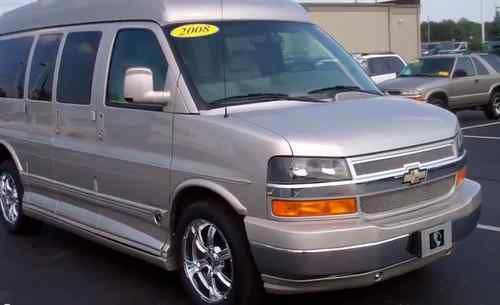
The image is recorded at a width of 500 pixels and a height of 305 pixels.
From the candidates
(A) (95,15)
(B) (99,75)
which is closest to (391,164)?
(B) (99,75)

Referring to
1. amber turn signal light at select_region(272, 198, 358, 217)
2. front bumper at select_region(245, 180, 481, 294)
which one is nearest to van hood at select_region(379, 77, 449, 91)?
front bumper at select_region(245, 180, 481, 294)

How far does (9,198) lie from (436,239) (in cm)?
460

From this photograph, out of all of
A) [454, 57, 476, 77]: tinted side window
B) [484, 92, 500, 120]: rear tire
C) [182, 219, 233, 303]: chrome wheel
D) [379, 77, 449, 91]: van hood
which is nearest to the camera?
[182, 219, 233, 303]: chrome wheel

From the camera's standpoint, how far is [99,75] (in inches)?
→ 215

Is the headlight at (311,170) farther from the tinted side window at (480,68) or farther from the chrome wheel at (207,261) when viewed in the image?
the tinted side window at (480,68)

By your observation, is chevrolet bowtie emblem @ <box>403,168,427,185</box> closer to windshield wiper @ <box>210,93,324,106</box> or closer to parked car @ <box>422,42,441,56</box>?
windshield wiper @ <box>210,93,324,106</box>

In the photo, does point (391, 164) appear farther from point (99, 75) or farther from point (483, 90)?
point (483, 90)

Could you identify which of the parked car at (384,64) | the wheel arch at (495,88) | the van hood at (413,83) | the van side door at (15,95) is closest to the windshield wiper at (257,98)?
the van side door at (15,95)

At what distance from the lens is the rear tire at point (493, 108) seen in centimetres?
1710

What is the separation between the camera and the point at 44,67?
21.1ft

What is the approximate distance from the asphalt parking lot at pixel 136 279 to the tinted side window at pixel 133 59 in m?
1.38

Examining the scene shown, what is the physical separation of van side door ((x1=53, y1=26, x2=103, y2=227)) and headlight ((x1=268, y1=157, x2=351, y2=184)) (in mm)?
2008

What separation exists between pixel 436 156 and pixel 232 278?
1.47 meters

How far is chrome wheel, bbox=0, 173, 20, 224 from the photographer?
7.07 meters
